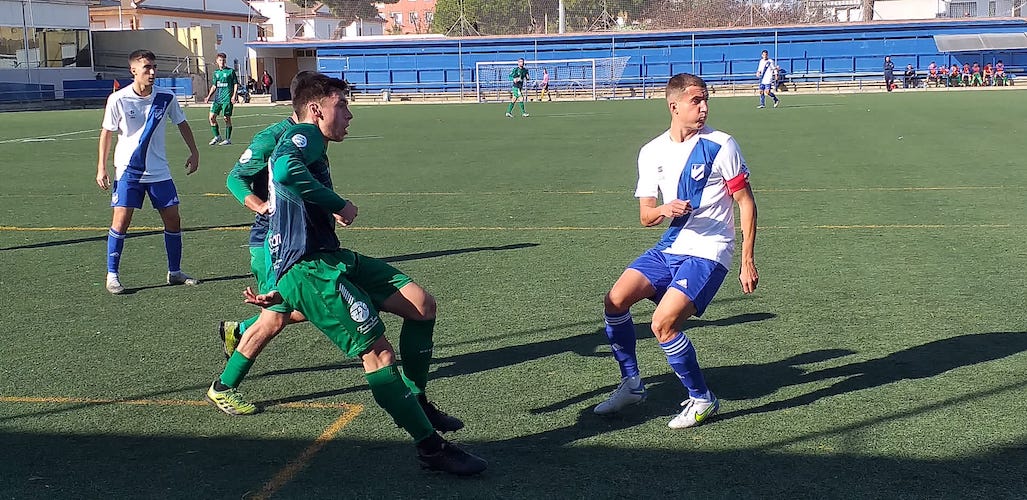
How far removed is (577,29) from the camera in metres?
65.9

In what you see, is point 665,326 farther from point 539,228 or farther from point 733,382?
point 539,228

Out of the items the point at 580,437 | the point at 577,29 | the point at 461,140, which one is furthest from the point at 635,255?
the point at 577,29

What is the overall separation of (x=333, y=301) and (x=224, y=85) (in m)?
22.6

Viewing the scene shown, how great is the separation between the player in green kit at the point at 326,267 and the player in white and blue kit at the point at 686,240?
116 cm

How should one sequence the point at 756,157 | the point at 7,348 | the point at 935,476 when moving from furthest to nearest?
the point at 756,157 → the point at 7,348 → the point at 935,476

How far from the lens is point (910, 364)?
5.96m

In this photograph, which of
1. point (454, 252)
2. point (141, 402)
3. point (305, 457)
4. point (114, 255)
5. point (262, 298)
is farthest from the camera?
point (454, 252)

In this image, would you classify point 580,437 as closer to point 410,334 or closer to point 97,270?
point 410,334

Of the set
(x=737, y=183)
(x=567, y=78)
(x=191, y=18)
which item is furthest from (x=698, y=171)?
(x=191, y=18)

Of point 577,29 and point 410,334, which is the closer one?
point 410,334

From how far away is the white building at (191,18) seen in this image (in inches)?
2894

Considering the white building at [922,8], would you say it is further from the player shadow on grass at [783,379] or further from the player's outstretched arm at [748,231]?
the player's outstretched arm at [748,231]

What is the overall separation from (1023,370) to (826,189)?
8542 mm

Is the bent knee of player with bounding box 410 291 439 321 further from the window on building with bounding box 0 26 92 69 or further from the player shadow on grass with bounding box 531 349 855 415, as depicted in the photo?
the window on building with bounding box 0 26 92 69
